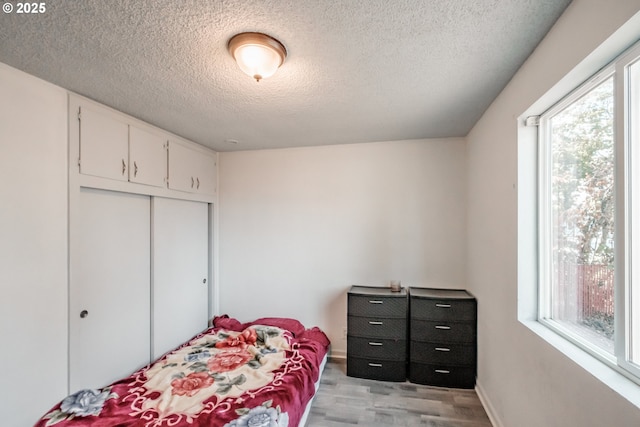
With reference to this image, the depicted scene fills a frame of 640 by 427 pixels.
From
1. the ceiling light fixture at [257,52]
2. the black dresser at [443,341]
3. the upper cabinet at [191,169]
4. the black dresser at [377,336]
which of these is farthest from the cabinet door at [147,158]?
the black dresser at [443,341]

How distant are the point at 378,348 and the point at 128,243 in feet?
8.55

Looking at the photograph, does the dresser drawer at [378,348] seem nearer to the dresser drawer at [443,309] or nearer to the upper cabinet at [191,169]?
the dresser drawer at [443,309]

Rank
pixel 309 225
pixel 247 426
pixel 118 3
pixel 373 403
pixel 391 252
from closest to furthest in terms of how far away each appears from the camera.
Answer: pixel 118 3 → pixel 247 426 → pixel 373 403 → pixel 391 252 → pixel 309 225

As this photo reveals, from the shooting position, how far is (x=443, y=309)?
270cm

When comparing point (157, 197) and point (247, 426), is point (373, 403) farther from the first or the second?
point (157, 197)

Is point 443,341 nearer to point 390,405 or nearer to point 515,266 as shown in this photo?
point 390,405

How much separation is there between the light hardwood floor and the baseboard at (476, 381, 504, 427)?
0.04 meters

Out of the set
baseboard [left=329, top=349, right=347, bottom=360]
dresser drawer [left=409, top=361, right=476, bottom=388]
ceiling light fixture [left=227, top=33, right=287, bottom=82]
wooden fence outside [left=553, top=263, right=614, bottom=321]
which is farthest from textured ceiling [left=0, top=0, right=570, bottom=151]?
baseboard [left=329, top=349, right=347, bottom=360]

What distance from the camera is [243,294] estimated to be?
3.62m

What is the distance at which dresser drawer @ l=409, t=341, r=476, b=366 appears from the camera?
2645 mm

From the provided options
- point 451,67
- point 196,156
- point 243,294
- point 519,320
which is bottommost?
point 243,294

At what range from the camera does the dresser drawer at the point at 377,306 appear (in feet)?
9.27

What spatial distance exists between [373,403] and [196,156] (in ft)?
10.5

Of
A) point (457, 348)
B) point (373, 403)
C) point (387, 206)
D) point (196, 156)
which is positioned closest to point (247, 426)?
point (373, 403)
